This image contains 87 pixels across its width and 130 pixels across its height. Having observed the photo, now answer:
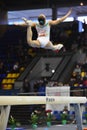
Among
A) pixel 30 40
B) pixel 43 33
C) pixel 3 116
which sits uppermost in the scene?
pixel 43 33

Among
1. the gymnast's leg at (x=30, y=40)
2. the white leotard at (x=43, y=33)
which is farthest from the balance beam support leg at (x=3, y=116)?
the white leotard at (x=43, y=33)

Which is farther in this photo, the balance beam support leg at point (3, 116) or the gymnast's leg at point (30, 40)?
the gymnast's leg at point (30, 40)

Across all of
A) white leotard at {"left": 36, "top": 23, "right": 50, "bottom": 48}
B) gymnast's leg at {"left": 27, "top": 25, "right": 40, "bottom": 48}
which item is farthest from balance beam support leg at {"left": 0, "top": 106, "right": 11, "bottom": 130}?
white leotard at {"left": 36, "top": 23, "right": 50, "bottom": 48}

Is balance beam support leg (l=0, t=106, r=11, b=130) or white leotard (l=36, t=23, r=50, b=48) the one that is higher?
white leotard (l=36, t=23, r=50, b=48)

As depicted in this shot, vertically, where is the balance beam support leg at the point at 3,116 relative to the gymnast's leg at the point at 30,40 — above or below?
below

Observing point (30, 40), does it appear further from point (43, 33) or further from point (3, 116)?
point (3, 116)

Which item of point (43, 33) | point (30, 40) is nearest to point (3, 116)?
point (30, 40)

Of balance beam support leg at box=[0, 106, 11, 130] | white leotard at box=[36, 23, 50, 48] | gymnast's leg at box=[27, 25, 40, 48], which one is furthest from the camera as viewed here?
white leotard at box=[36, 23, 50, 48]

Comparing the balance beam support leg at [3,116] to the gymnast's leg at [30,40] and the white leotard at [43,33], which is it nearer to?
the gymnast's leg at [30,40]

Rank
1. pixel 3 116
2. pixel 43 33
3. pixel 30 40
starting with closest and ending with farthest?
1. pixel 3 116
2. pixel 30 40
3. pixel 43 33

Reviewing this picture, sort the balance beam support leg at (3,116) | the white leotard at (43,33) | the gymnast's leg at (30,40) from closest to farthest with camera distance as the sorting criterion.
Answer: the balance beam support leg at (3,116), the gymnast's leg at (30,40), the white leotard at (43,33)

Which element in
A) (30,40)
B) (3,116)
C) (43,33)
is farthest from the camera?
(43,33)

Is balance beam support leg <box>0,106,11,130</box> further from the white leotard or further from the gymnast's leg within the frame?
the white leotard

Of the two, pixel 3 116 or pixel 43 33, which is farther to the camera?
pixel 43 33
